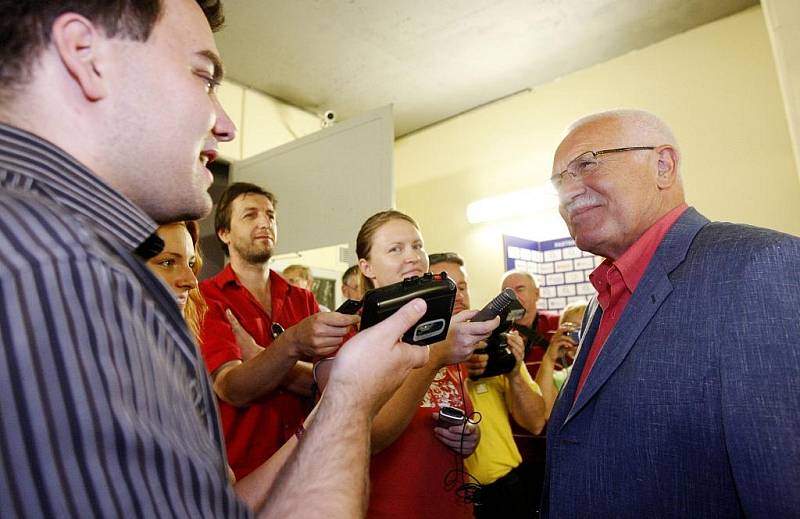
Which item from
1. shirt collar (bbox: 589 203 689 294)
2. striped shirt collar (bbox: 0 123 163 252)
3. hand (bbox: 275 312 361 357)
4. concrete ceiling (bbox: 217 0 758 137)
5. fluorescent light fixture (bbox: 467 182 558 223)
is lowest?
hand (bbox: 275 312 361 357)

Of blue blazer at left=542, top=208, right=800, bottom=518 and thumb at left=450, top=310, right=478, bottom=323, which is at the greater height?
thumb at left=450, top=310, right=478, bottom=323

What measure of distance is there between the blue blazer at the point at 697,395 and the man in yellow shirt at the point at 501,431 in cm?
62

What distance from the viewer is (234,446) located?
155 centimetres

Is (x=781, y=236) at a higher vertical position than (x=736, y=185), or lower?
lower

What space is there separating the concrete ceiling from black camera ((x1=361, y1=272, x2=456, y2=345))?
2.43 m

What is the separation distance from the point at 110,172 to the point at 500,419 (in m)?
1.65

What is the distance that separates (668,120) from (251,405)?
10.4 feet

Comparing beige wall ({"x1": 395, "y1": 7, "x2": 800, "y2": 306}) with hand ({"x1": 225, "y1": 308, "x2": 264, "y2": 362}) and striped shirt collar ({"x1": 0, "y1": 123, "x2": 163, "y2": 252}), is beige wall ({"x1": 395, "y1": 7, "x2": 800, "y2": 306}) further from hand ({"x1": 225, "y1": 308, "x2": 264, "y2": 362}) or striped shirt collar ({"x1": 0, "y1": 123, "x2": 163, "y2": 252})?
striped shirt collar ({"x1": 0, "y1": 123, "x2": 163, "y2": 252})

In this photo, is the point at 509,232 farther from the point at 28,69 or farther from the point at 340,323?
the point at 28,69

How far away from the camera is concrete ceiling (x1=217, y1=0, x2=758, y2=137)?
3.03 metres

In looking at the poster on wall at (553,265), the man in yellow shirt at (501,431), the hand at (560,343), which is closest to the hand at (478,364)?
the man in yellow shirt at (501,431)

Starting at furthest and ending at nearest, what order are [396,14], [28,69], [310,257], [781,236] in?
[310,257] < [396,14] < [781,236] < [28,69]

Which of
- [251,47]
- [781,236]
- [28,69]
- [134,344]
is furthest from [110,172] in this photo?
[251,47]

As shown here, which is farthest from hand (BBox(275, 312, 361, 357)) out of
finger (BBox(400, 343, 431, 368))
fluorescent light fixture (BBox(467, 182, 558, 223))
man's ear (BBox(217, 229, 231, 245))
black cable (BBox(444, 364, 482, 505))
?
fluorescent light fixture (BBox(467, 182, 558, 223))
